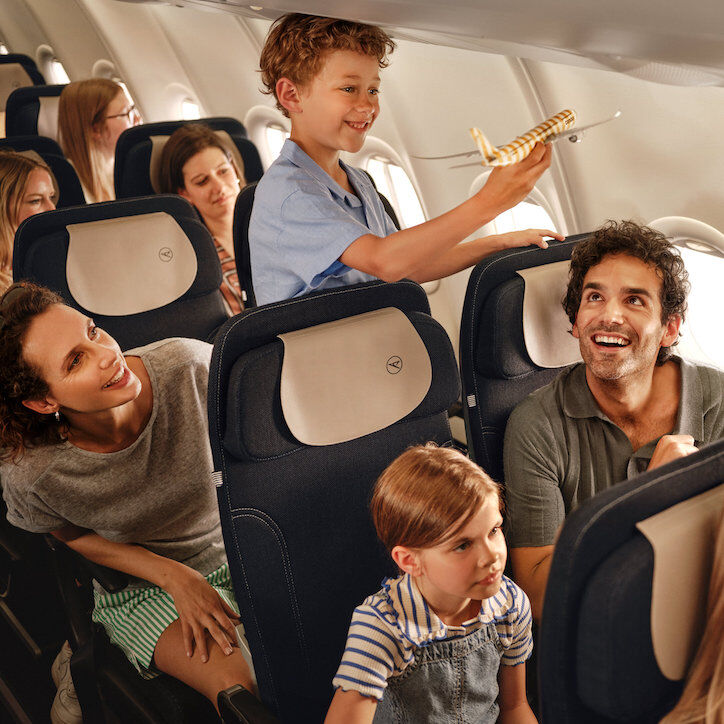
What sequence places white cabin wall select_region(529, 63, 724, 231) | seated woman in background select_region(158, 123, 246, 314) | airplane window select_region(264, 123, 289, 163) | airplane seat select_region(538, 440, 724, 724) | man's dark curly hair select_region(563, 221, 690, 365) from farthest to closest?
1. airplane window select_region(264, 123, 289, 163)
2. seated woman in background select_region(158, 123, 246, 314)
3. white cabin wall select_region(529, 63, 724, 231)
4. man's dark curly hair select_region(563, 221, 690, 365)
5. airplane seat select_region(538, 440, 724, 724)

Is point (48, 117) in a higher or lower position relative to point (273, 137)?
higher

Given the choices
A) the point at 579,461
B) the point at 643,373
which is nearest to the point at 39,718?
the point at 579,461

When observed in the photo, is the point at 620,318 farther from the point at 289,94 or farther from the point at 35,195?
the point at 35,195

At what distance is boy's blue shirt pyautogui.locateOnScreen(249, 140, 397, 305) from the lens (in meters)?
1.88

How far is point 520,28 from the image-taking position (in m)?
1.24

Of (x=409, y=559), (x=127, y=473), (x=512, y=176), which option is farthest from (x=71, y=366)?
(x=512, y=176)

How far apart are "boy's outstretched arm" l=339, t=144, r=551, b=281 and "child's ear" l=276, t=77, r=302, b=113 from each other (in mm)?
388

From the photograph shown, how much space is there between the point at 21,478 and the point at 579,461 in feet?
4.25

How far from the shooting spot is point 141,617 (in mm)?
2000

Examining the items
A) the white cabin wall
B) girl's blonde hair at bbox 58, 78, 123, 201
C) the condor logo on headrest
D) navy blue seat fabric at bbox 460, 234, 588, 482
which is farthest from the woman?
girl's blonde hair at bbox 58, 78, 123, 201

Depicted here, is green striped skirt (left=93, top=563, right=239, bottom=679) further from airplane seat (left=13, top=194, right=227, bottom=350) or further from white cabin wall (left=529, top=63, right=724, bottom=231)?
white cabin wall (left=529, top=63, right=724, bottom=231)

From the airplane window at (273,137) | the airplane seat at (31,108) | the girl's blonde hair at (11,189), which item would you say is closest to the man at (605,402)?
the girl's blonde hair at (11,189)

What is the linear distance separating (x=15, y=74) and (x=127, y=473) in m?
6.54

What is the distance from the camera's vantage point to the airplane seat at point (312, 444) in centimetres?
158
